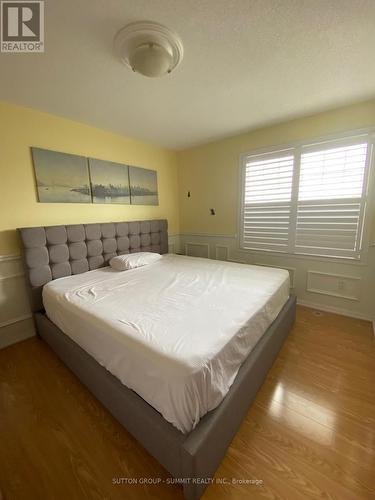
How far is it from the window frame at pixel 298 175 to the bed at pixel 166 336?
0.71 m

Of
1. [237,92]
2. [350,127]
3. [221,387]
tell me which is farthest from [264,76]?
[221,387]

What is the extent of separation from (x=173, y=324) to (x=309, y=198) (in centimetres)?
235

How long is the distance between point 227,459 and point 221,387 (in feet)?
1.44

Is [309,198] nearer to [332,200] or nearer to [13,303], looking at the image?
[332,200]

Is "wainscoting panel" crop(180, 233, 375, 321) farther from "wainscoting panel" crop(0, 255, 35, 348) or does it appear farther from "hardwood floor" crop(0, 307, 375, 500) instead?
"wainscoting panel" crop(0, 255, 35, 348)

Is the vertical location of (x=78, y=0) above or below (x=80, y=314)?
above

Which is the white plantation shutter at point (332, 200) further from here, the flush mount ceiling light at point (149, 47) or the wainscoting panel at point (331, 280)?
the flush mount ceiling light at point (149, 47)

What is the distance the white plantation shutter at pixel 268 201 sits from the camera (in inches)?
106

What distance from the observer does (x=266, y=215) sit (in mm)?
2885

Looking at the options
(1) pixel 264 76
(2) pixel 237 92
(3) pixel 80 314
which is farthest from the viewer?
(2) pixel 237 92

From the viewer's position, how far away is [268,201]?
284 cm

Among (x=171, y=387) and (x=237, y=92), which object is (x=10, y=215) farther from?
(x=237, y=92)

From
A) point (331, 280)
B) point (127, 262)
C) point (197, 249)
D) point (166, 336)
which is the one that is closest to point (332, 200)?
point (331, 280)

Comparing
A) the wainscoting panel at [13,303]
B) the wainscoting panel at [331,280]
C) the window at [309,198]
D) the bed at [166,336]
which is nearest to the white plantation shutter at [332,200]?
the window at [309,198]
